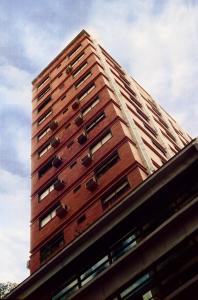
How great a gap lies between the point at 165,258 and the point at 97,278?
2.07m

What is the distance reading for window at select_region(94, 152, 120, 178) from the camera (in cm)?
2164

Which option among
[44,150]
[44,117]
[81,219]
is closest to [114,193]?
[81,219]

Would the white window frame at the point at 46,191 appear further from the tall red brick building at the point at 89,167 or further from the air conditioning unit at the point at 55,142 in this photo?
the air conditioning unit at the point at 55,142

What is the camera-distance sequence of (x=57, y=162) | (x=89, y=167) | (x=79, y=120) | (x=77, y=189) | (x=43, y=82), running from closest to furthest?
1. (x=77, y=189)
2. (x=89, y=167)
3. (x=57, y=162)
4. (x=79, y=120)
5. (x=43, y=82)

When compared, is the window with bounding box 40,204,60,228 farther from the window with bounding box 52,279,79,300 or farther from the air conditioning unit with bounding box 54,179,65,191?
the window with bounding box 52,279,79,300

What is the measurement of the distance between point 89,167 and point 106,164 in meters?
1.15

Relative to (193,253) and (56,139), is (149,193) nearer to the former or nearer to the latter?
(193,253)

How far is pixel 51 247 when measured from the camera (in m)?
20.9

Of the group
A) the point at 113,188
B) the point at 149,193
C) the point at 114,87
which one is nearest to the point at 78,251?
the point at 149,193

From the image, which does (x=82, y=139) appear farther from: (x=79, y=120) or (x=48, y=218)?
(x=48, y=218)

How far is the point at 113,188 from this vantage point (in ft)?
67.2

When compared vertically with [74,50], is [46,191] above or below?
below

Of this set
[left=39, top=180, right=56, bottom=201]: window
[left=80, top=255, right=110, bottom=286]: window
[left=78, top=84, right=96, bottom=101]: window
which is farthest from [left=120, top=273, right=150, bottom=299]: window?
[left=78, top=84, right=96, bottom=101]: window

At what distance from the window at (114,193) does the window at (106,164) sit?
1498 mm
